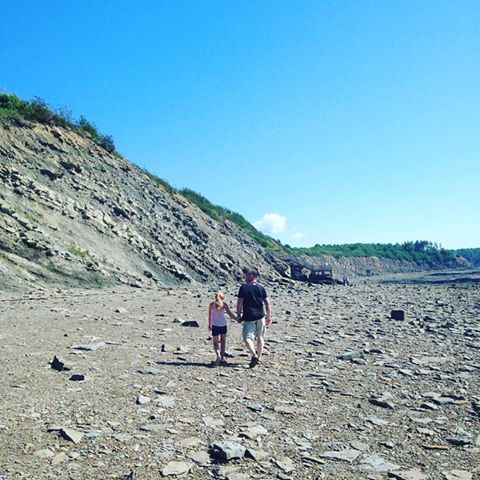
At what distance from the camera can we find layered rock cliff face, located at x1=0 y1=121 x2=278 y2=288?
2312 cm

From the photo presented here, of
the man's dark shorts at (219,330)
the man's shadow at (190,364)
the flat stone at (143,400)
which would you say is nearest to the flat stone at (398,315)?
the man's shadow at (190,364)

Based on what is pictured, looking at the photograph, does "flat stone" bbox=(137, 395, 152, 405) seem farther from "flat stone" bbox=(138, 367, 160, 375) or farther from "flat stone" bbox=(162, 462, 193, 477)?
"flat stone" bbox=(162, 462, 193, 477)

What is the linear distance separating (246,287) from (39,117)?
3289 centimetres

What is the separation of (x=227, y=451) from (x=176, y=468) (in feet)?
2.06

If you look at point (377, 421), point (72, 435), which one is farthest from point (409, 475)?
point (72, 435)

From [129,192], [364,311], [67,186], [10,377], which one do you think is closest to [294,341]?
[10,377]

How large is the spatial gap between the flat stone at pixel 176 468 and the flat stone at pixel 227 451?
1.16 ft

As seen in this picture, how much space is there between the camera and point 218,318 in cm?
961

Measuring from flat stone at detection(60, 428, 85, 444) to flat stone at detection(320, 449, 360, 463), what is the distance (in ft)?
9.60

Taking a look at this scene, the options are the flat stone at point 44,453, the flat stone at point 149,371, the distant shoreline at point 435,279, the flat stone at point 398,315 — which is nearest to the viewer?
the flat stone at point 44,453

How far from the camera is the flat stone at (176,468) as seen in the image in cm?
464

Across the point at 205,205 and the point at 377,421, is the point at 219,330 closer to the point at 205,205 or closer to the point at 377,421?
the point at 377,421

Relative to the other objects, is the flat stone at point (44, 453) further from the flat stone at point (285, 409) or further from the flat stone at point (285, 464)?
the flat stone at point (285, 409)

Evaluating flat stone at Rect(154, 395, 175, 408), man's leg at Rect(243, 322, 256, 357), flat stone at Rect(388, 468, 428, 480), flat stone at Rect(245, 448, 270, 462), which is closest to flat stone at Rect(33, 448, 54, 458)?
flat stone at Rect(154, 395, 175, 408)
